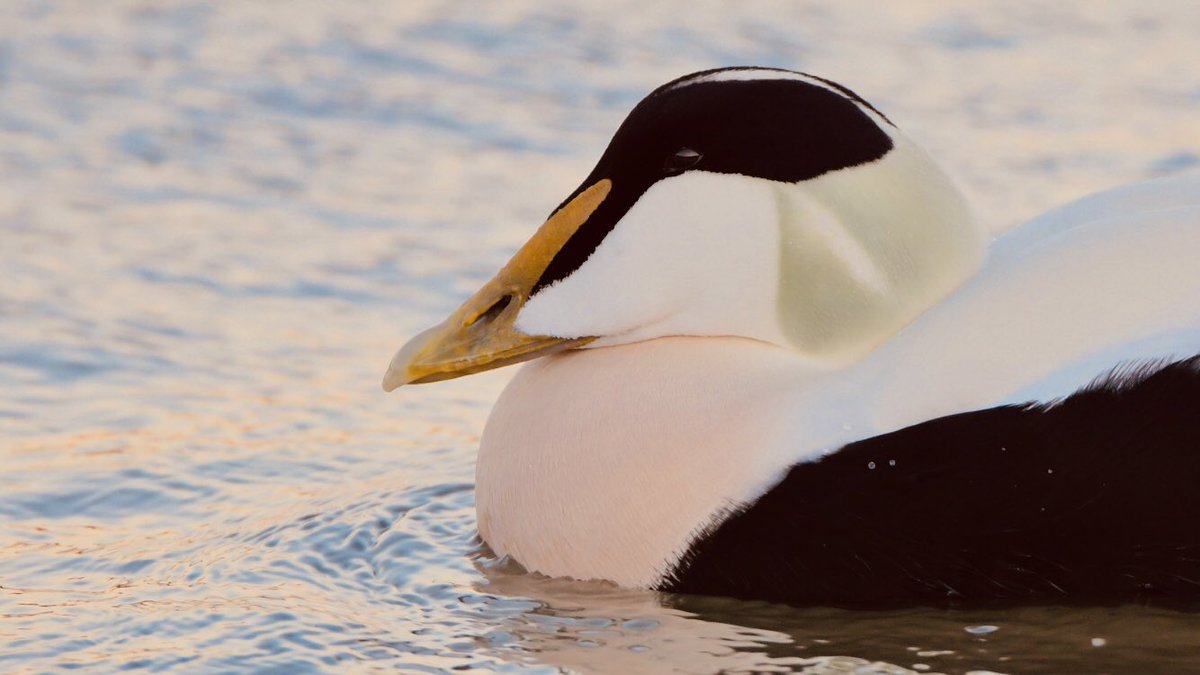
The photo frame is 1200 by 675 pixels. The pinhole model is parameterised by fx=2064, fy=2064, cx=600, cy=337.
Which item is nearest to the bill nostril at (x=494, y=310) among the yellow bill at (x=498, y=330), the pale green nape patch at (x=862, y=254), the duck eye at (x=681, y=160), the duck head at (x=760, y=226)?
the yellow bill at (x=498, y=330)

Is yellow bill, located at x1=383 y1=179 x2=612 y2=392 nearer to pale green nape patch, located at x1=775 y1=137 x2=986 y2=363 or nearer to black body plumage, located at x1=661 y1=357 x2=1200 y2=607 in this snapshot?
pale green nape patch, located at x1=775 y1=137 x2=986 y2=363

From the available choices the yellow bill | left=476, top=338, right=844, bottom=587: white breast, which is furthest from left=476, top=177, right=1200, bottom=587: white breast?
the yellow bill

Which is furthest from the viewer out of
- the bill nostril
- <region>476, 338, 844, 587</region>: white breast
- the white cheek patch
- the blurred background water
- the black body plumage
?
the bill nostril

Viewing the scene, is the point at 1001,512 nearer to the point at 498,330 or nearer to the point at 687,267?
the point at 687,267

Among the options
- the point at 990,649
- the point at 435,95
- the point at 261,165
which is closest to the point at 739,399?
the point at 990,649

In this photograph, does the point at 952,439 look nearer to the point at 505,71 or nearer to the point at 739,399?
the point at 739,399

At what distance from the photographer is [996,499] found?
3.70 metres

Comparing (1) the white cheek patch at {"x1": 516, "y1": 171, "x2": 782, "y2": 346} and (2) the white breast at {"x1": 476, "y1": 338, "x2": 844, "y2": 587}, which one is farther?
(1) the white cheek patch at {"x1": 516, "y1": 171, "x2": 782, "y2": 346}

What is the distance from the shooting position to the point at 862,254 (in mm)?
3984

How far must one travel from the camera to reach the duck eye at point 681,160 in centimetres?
401

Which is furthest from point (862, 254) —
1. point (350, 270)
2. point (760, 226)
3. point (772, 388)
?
point (350, 270)

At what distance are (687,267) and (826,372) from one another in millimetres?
339

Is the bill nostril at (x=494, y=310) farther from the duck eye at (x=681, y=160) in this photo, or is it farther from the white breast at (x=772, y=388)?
the duck eye at (x=681, y=160)

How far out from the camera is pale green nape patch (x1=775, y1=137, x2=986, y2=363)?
397 centimetres
